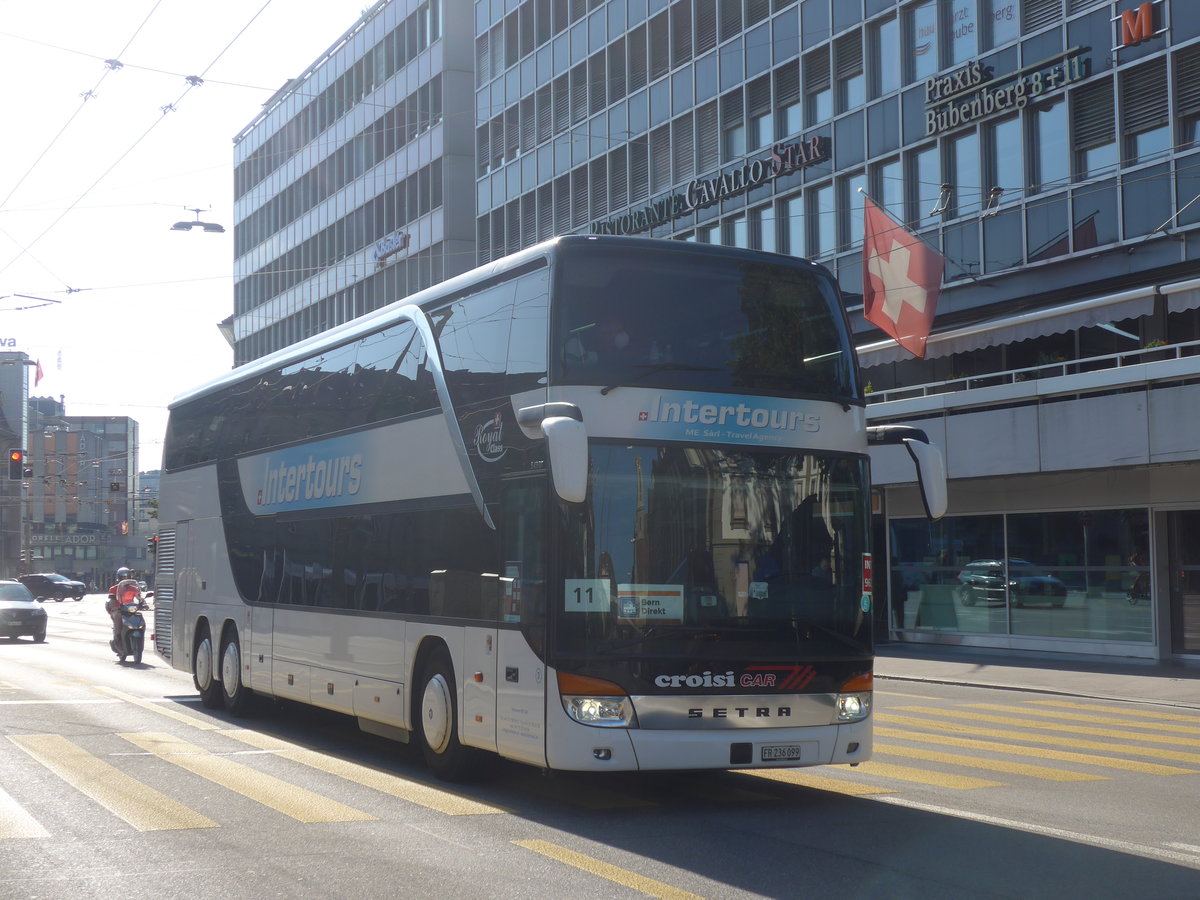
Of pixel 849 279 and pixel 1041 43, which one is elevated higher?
pixel 1041 43

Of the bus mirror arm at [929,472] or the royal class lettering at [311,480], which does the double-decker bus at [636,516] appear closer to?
the bus mirror arm at [929,472]

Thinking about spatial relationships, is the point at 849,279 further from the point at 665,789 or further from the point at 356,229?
the point at 356,229

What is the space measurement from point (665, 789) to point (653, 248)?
3.98 meters

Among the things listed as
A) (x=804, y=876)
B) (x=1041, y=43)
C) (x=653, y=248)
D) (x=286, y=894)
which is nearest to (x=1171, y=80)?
(x=1041, y=43)

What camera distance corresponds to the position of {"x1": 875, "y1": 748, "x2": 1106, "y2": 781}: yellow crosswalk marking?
37.8 feet

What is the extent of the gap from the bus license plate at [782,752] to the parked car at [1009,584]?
60.8ft

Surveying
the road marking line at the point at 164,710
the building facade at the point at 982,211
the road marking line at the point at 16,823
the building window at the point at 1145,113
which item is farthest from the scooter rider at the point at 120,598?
the building window at the point at 1145,113

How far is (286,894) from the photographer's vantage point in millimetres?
6965

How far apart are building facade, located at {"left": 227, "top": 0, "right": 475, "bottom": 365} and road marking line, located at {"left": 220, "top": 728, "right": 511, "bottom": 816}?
37943mm

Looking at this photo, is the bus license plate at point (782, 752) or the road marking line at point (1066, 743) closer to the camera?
the bus license plate at point (782, 752)

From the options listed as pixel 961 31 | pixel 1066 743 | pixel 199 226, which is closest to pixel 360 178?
pixel 199 226

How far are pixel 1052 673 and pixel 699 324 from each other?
1524 cm

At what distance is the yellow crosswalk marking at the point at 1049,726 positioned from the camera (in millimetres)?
14594

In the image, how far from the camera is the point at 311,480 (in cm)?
1422
